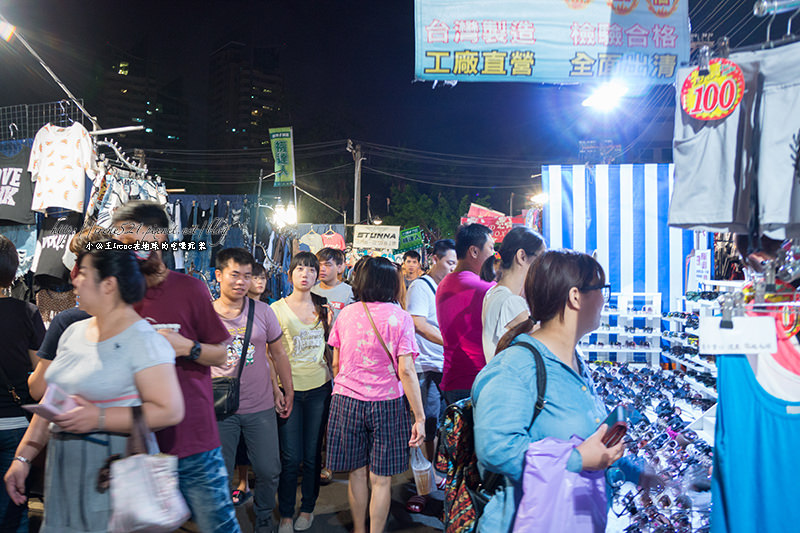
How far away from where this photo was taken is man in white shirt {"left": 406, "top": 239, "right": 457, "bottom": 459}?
4.41 meters

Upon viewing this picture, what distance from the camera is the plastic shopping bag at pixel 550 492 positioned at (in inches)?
59.0

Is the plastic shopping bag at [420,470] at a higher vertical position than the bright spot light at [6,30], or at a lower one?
lower

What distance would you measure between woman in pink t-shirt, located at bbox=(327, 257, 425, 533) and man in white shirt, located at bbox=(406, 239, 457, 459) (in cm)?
82

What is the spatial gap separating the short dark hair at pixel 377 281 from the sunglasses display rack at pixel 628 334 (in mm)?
4795

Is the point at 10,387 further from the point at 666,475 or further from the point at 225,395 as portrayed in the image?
the point at 666,475

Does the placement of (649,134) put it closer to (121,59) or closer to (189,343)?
(189,343)

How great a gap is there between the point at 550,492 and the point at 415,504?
3.11 m

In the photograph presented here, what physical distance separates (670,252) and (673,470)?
17.9ft

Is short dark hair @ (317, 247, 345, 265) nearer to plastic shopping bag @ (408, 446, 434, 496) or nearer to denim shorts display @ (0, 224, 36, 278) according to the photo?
plastic shopping bag @ (408, 446, 434, 496)

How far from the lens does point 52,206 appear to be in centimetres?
480

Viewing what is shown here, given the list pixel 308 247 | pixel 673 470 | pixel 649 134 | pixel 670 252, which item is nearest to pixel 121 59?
pixel 308 247

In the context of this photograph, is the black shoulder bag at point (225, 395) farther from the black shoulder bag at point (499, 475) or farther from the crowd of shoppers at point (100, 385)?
the black shoulder bag at point (499, 475)

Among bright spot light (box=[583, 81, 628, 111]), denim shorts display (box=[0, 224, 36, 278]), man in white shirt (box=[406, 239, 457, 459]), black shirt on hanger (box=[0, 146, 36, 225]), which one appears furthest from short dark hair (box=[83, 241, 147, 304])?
bright spot light (box=[583, 81, 628, 111])

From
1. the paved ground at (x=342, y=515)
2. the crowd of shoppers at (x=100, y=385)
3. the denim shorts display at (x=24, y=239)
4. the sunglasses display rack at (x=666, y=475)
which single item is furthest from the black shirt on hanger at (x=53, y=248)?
the sunglasses display rack at (x=666, y=475)
